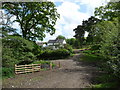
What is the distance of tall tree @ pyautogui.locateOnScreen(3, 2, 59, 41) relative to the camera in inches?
531

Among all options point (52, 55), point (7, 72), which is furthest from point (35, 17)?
point (7, 72)

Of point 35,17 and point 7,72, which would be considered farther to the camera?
point 35,17

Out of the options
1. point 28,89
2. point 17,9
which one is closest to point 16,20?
point 17,9

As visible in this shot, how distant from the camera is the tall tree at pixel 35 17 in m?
13.5

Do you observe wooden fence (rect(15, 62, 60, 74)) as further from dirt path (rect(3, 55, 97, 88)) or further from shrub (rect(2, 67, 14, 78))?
dirt path (rect(3, 55, 97, 88))

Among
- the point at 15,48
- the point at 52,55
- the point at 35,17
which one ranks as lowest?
the point at 52,55

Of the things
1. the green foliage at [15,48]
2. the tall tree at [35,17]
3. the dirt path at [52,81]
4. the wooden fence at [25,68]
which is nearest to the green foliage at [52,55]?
the tall tree at [35,17]

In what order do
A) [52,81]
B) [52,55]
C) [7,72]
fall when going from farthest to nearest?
[52,55] < [7,72] < [52,81]

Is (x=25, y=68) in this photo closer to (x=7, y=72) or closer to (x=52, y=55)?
(x=7, y=72)

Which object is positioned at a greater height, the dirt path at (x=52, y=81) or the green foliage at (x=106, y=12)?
the green foliage at (x=106, y=12)

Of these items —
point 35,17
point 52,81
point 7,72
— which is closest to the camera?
point 52,81

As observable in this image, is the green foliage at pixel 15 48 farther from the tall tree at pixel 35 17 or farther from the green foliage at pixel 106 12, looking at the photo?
the green foliage at pixel 106 12

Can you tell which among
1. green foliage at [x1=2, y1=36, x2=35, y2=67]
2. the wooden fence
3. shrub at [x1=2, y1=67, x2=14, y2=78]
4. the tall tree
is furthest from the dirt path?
the tall tree

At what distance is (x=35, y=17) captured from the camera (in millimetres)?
14211
